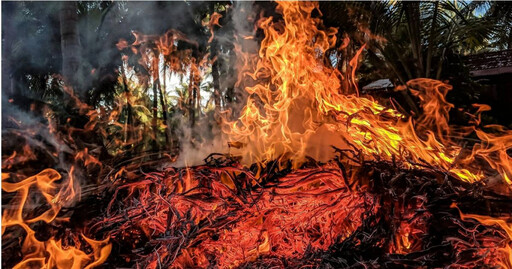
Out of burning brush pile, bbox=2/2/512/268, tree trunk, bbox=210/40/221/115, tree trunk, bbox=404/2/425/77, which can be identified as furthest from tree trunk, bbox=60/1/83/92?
tree trunk, bbox=404/2/425/77

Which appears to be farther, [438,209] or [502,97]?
[502,97]

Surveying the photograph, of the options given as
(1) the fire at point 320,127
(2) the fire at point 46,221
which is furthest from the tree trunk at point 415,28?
(2) the fire at point 46,221

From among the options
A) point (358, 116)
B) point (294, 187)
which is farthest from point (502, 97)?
point (294, 187)

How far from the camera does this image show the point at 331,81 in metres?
3.80

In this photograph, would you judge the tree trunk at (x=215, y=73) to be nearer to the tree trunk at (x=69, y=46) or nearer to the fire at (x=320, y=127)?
the tree trunk at (x=69, y=46)

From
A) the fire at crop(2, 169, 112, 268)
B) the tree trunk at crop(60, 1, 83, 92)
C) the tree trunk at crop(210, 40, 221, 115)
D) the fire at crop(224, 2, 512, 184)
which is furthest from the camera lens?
Answer: the tree trunk at crop(210, 40, 221, 115)

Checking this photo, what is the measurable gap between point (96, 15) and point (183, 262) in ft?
39.5

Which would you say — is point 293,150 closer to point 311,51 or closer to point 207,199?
point 207,199

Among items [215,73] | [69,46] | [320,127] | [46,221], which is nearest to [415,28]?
[320,127]

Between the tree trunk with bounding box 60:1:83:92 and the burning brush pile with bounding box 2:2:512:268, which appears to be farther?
the tree trunk with bounding box 60:1:83:92

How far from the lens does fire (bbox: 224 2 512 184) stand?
8.76 feet

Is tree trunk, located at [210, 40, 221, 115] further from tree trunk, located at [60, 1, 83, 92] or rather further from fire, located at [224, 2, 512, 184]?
fire, located at [224, 2, 512, 184]

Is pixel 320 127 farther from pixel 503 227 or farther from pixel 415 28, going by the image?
pixel 415 28

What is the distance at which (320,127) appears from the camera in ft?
10.6
